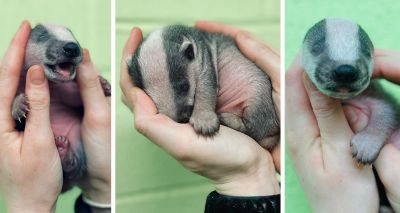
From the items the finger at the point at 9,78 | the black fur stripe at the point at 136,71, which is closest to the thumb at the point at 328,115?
the black fur stripe at the point at 136,71

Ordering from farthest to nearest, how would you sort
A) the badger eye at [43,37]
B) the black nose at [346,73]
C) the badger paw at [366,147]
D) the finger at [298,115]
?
the badger eye at [43,37], the finger at [298,115], the badger paw at [366,147], the black nose at [346,73]

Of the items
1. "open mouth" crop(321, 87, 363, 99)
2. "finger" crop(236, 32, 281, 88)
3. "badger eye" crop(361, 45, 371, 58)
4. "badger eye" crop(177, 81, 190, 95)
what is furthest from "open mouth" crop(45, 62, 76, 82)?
"badger eye" crop(361, 45, 371, 58)

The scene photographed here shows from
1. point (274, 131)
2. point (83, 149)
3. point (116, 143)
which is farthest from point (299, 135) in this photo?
point (83, 149)

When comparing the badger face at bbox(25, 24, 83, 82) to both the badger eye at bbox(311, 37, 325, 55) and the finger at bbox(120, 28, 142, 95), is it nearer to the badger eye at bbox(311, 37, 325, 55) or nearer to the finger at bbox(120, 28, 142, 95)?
the finger at bbox(120, 28, 142, 95)

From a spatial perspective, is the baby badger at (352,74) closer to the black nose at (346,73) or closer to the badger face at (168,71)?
the black nose at (346,73)

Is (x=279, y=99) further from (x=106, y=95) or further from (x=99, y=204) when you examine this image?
(x=99, y=204)

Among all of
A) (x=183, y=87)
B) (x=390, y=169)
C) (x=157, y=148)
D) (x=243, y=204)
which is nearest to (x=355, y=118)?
(x=390, y=169)
